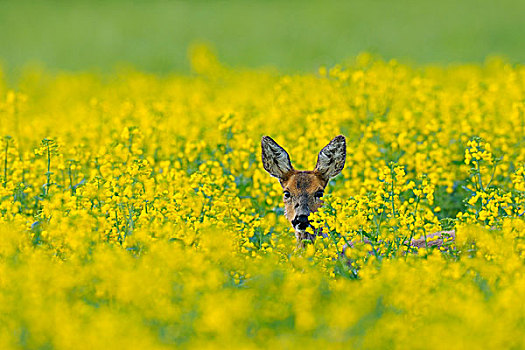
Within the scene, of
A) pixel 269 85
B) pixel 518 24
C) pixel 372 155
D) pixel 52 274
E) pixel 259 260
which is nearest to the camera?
pixel 52 274

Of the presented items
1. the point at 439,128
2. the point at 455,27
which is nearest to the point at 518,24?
the point at 455,27

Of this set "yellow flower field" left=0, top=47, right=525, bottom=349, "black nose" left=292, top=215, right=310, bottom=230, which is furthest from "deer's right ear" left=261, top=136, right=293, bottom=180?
"black nose" left=292, top=215, right=310, bottom=230

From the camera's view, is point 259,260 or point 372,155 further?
point 372,155

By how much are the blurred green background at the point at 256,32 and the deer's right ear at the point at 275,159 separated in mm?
16092

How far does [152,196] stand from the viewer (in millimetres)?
8430

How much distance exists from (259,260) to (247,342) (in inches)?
85.4

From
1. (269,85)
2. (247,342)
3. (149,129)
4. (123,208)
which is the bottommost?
(247,342)

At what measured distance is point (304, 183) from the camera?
842 centimetres

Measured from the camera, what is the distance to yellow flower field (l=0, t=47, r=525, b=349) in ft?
17.8

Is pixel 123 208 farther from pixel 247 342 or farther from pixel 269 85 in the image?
pixel 269 85

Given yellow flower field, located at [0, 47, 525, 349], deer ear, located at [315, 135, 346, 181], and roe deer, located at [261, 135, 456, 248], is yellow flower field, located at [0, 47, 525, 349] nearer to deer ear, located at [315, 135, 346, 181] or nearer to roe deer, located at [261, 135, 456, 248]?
roe deer, located at [261, 135, 456, 248]

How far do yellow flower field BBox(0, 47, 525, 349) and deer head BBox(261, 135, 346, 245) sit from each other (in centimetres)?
20

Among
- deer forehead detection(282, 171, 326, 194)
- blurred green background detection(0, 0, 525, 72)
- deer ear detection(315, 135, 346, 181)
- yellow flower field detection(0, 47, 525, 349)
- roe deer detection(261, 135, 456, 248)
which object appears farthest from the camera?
blurred green background detection(0, 0, 525, 72)

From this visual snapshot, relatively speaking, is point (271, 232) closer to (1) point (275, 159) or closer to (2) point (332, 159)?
(1) point (275, 159)
